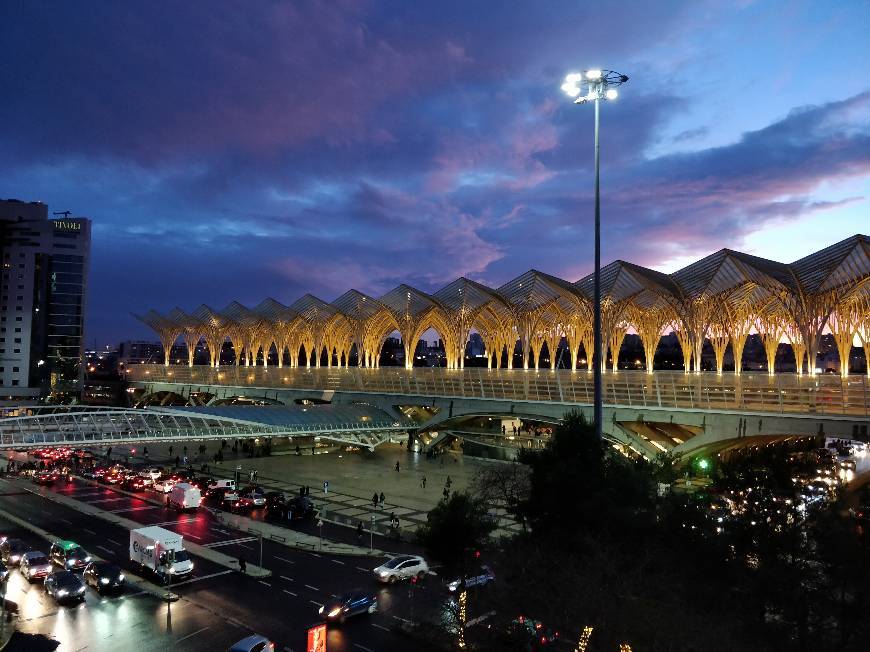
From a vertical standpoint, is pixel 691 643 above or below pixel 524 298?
below

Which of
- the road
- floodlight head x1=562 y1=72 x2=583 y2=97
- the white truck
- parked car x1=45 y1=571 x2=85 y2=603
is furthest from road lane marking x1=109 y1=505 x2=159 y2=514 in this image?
floodlight head x1=562 y1=72 x2=583 y2=97

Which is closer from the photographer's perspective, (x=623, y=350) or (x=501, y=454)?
(x=501, y=454)

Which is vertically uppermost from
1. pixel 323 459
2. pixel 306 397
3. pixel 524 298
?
pixel 524 298

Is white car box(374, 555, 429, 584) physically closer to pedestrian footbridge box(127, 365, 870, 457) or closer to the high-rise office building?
pedestrian footbridge box(127, 365, 870, 457)

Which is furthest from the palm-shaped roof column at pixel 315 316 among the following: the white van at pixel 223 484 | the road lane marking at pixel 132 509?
the road lane marking at pixel 132 509

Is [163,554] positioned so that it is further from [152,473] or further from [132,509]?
[152,473]

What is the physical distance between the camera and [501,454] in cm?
5381

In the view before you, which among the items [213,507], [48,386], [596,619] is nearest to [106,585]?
[213,507]

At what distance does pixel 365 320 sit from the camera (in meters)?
78.0

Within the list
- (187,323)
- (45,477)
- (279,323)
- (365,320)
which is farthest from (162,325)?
(45,477)

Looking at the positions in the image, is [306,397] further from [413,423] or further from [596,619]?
[596,619]

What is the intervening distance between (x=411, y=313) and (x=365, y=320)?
33.0ft

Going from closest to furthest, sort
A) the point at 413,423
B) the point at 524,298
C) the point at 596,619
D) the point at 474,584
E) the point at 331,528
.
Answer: the point at 596,619 → the point at 474,584 → the point at 331,528 → the point at 413,423 → the point at 524,298

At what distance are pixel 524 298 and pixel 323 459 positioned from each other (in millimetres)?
23673
